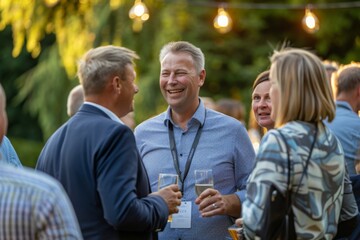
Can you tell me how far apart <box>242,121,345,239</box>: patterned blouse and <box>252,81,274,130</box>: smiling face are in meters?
1.67

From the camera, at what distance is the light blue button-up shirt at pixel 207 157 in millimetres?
6195

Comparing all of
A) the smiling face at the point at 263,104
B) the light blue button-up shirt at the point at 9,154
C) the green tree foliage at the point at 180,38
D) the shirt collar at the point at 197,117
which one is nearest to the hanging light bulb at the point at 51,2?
the green tree foliage at the point at 180,38

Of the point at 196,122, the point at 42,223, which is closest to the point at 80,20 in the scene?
the point at 196,122

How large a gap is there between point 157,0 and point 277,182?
10.5 m

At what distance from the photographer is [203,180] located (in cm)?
571

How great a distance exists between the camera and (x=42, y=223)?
3.60 meters

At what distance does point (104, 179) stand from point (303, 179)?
3.38ft

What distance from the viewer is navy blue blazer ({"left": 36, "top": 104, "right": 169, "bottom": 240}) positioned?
16.2 feet

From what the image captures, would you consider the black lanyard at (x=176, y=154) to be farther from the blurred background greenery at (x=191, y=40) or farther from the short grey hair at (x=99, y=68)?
the blurred background greenery at (x=191, y=40)

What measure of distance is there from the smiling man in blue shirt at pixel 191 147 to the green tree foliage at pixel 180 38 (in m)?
6.47

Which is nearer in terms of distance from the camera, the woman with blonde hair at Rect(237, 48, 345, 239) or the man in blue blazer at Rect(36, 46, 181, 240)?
the woman with blonde hair at Rect(237, 48, 345, 239)

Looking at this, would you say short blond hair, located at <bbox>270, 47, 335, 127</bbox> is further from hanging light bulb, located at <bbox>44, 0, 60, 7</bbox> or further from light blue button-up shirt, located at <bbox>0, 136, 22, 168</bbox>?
hanging light bulb, located at <bbox>44, 0, 60, 7</bbox>

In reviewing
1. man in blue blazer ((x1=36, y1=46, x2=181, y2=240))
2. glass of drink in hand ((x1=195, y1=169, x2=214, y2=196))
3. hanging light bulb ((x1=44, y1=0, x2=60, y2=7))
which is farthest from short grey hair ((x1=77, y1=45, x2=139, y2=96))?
hanging light bulb ((x1=44, y1=0, x2=60, y2=7))

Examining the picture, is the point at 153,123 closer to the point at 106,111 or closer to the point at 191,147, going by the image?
the point at 191,147
